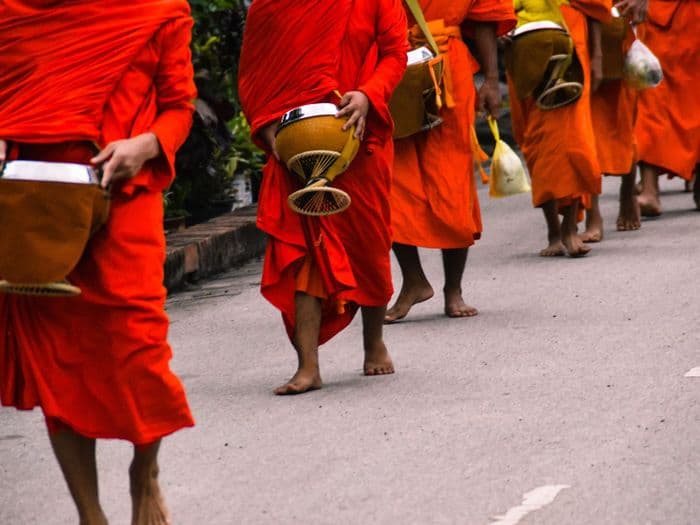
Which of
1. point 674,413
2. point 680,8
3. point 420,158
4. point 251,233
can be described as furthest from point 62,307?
point 680,8

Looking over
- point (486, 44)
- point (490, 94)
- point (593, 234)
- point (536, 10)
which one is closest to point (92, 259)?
point (486, 44)

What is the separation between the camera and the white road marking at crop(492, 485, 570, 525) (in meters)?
4.86

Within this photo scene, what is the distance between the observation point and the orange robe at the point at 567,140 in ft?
34.7

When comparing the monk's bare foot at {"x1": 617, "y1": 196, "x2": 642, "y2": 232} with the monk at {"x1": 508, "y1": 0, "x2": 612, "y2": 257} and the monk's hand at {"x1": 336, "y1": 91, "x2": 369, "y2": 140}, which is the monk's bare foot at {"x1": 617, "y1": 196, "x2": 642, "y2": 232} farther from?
the monk's hand at {"x1": 336, "y1": 91, "x2": 369, "y2": 140}

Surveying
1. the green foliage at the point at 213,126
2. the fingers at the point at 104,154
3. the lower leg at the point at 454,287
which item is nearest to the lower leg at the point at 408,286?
the lower leg at the point at 454,287

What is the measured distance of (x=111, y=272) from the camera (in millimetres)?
4504

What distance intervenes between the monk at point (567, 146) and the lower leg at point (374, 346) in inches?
138

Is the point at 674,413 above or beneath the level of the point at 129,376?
beneath

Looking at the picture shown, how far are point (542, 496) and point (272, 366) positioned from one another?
2.65 metres

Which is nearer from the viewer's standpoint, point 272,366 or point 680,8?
point 272,366

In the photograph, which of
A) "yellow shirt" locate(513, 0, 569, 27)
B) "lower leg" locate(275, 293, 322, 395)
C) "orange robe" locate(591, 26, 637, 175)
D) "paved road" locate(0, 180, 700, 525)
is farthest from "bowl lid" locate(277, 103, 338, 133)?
"orange robe" locate(591, 26, 637, 175)

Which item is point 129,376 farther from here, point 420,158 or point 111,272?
point 420,158

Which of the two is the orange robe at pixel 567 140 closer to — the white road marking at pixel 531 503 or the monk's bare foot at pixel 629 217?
the monk's bare foot at pixel 629 217

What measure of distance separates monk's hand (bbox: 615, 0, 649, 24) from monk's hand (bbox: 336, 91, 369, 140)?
5.05 m
